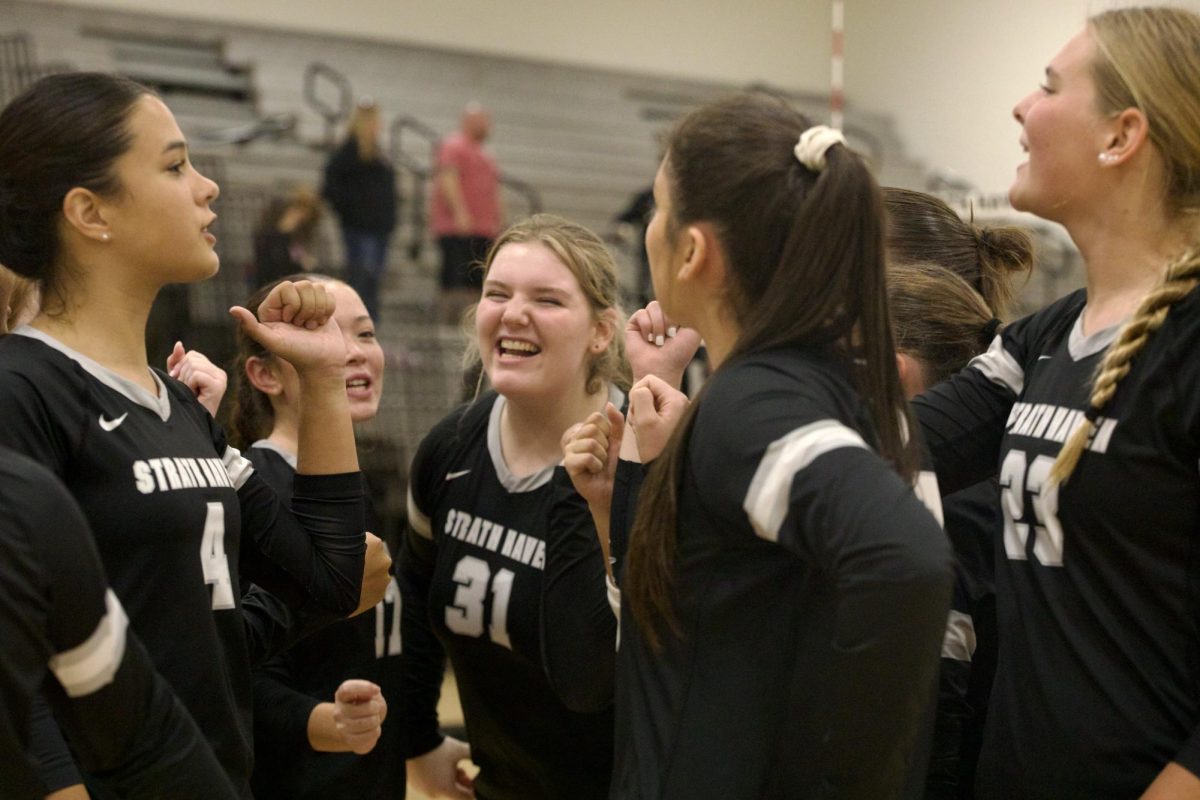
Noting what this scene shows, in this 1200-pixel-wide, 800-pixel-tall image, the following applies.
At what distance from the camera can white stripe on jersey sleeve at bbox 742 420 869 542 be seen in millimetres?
1406

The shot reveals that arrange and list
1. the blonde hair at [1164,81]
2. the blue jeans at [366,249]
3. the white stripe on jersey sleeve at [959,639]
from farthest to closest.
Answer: the blue jeans at [366,249]
the white stripe on jersey sleeve at [959,639]
the blonde hair at [1164,81]

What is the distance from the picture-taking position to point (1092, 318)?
6.08 feet

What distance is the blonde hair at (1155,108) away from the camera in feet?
5.50

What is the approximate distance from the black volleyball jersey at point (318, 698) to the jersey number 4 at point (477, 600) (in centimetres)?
16

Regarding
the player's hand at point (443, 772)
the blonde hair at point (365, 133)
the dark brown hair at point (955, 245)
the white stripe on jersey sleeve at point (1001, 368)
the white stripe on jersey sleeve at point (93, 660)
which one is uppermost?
the dark brown hair at point (955, 245)

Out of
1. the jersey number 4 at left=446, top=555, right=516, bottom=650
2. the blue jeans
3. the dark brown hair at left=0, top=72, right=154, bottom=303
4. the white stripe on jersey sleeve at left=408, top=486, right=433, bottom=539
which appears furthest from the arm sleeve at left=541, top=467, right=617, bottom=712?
the blue jeans

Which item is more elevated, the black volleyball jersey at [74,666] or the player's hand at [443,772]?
the black volleyball jersey at [74,666]

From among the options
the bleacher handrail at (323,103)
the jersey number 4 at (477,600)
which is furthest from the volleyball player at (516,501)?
the bleacher handrail at (323,103)

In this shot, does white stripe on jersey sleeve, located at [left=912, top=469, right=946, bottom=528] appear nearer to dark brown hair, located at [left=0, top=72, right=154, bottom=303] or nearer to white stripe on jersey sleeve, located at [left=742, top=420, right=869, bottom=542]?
white stripe on jersey sleeve, located at [left=742, top=420, right=869, bottom=542]

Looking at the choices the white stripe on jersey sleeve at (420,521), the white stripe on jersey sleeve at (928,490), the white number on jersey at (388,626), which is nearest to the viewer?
the white stripe on jersey sleeve at (928,490)

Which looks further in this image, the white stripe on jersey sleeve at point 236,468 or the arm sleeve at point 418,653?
the arm sleeve at point 418,653

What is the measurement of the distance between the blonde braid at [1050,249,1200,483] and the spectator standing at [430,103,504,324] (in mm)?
7474

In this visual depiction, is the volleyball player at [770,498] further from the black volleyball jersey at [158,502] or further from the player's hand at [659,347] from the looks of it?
the black volleyball jersey at [158,502]

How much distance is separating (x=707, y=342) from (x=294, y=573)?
82 cm
